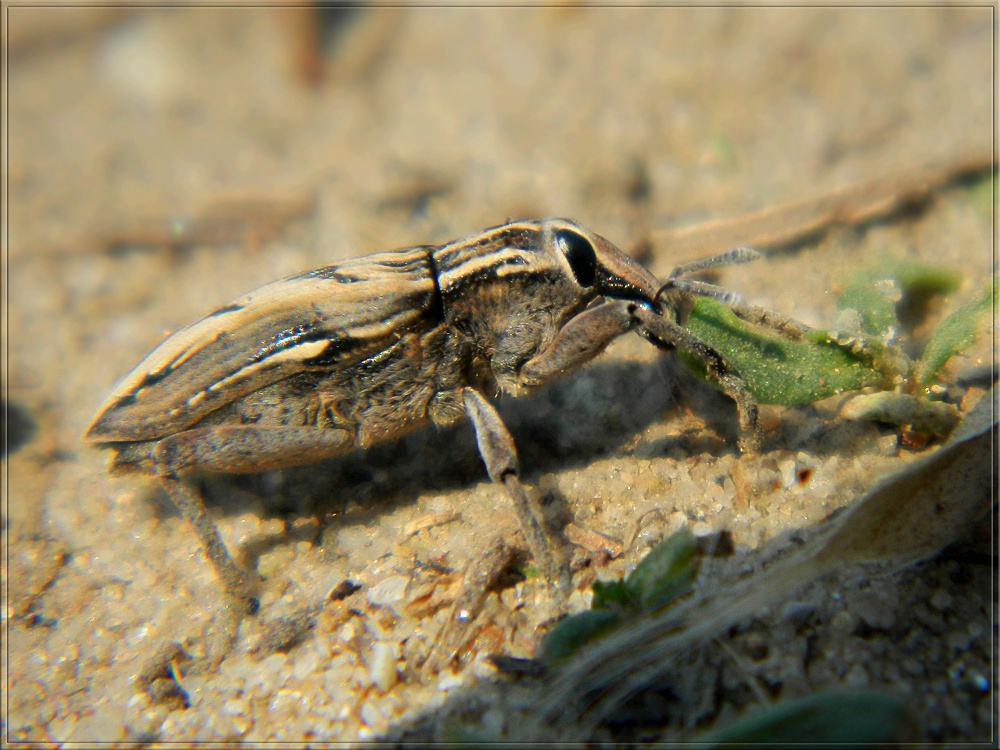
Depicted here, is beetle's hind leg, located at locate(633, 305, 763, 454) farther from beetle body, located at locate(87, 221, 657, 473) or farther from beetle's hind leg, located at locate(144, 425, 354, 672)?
beetle's hind leg, located at locate(144, 425, 354, 672)

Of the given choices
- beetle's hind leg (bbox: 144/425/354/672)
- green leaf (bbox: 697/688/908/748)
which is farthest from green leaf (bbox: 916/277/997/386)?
beetle's hind leg (bbox: 144/425/354/672)

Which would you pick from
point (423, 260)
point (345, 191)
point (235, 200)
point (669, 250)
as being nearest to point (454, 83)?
point (345, 191)

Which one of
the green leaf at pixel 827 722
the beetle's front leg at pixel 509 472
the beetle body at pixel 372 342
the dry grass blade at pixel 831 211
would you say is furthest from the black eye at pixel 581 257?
the green leaf at pixel 827 722

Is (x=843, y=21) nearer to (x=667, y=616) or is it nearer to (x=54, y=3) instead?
(x=667, y=616)

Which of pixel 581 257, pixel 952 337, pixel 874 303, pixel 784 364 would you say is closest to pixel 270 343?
pixel 581 257

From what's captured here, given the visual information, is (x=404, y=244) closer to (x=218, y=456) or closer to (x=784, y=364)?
(x=218, y=456)
